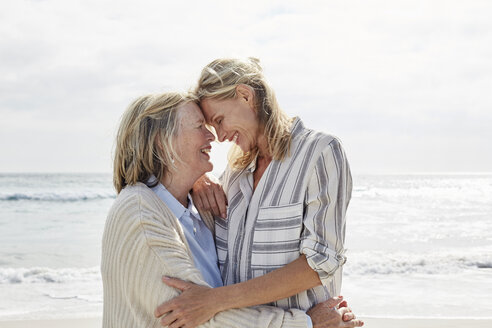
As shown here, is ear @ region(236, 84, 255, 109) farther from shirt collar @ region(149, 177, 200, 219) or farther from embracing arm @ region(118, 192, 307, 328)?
embracing arm @ region(118, 192, 307, 328)

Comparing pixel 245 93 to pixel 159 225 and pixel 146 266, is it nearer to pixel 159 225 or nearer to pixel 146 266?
pixel 159 225

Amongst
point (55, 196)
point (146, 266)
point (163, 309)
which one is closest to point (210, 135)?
point (146, 266)

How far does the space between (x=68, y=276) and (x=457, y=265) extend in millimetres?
5949

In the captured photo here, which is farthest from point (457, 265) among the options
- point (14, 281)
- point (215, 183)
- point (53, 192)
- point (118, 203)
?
point (53, 192)

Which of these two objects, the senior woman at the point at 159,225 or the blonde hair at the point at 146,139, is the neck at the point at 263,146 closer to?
the senior woman at the point at 159,225

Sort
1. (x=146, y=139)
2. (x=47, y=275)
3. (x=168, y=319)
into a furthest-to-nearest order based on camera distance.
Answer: (x=47, y=275) → (x=146, y=139) → (x=168, y=319)

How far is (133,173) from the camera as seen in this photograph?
241 centimetres

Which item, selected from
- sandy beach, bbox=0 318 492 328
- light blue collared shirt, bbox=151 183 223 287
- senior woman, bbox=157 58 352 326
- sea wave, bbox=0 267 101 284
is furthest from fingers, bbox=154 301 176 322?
sea wave, bbox=0 267 101 284

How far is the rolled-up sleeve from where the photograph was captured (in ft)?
7.48

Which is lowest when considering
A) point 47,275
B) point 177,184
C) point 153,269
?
point 47,275

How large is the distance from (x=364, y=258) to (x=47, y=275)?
16.3 ft

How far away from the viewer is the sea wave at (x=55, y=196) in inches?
779

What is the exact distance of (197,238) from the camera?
257 cm

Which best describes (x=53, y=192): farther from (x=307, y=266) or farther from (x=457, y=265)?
(x=307, y=266)
